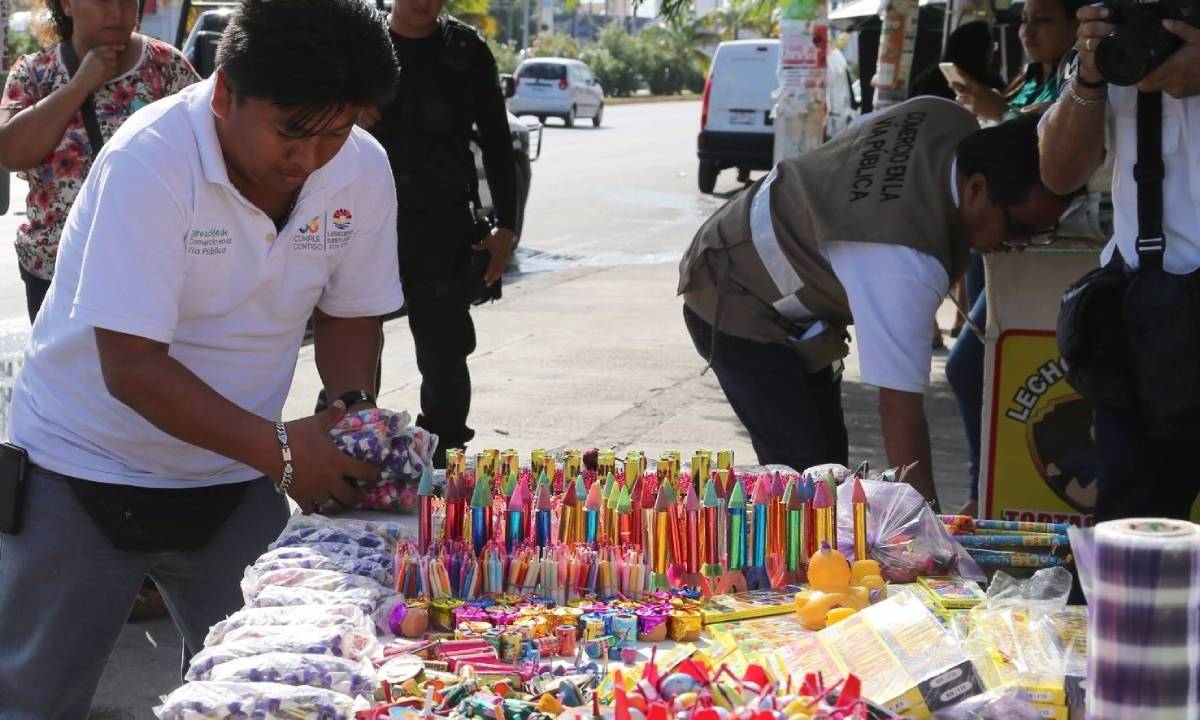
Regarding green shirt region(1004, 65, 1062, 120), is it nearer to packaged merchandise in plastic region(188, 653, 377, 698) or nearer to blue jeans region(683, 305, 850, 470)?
blue jeans region(683, 305, 850, 470)

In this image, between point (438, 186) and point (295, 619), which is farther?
point (438, 186)

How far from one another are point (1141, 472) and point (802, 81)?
7846 mm

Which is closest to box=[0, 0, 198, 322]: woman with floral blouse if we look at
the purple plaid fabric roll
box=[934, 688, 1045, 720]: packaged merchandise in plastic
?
box=[934, 688, 1045, 720]: packaged merchandise in plastic

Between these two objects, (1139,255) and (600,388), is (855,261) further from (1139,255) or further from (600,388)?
(600,388)

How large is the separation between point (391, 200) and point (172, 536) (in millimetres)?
730

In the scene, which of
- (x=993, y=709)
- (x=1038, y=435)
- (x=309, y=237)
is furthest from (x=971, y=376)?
(x=993, y=709)

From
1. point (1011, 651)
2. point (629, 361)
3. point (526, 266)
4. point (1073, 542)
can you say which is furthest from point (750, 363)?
point (526, 266)

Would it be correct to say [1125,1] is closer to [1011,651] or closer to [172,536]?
[1011,651]

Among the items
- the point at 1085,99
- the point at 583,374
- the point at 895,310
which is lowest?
the point at 583,374

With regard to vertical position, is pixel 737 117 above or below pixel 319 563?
below

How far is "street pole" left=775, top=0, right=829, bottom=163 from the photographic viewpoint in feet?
34.3

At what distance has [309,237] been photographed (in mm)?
2641

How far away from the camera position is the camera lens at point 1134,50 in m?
2.84

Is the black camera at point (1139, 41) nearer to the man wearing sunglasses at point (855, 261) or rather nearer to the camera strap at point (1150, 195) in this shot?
the camera strap at point (1150, 195)
